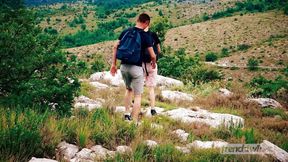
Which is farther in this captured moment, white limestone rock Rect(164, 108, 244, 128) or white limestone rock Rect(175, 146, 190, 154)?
white limestone rock Rect(164, 108, 244, 128)

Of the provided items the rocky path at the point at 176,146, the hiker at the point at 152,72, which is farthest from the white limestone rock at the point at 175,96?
the hiker at the point at 152,72

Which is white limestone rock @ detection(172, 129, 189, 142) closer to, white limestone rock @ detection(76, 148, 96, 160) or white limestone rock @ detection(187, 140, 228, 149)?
white limestone rock @ detection(187, 140, 228, 149)

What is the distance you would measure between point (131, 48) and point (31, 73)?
1.78 m

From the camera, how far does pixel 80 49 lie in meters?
86.4

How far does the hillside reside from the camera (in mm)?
80562

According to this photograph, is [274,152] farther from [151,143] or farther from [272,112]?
[272,112]

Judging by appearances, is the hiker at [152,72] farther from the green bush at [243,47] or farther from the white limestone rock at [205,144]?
the green bush at [243,47]

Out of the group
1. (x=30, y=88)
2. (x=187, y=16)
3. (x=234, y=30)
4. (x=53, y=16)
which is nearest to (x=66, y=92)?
(x=30, y=88)

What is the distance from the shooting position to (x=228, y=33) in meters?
87.2

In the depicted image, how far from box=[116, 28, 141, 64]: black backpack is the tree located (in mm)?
953

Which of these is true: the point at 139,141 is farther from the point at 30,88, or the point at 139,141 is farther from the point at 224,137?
the point at 30,88

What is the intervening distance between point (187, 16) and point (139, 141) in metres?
126

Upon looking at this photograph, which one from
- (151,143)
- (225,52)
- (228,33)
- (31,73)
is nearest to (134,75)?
(151,143)

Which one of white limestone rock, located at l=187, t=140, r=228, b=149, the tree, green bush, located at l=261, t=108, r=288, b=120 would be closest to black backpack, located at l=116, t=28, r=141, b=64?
the tree
